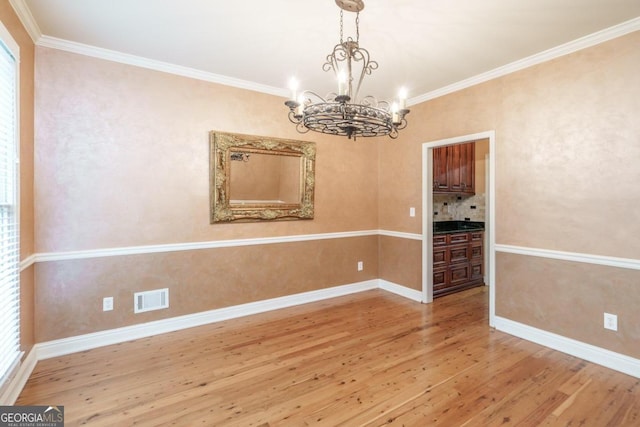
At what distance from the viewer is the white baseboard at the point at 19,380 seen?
1.96m

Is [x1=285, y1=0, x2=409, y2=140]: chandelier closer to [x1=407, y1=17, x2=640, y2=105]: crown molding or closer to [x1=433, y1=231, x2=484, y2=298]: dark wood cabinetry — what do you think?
[x1=407, y1=17, x2=640, y2=105]: crown molding

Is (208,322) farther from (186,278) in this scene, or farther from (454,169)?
(454,169)

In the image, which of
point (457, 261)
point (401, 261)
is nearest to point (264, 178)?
point (401, 261)

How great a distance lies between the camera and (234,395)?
2.20 m

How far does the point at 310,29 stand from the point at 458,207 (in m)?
4.19

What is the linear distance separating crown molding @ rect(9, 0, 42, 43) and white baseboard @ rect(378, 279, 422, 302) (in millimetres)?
4619

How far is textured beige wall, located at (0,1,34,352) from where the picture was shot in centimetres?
228

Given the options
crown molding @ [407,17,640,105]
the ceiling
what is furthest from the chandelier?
crown molding @ [407,17,640,105]

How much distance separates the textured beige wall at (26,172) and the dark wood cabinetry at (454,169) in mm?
4526

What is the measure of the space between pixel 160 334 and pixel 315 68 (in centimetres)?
311

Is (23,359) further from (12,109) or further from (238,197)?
(238,197)

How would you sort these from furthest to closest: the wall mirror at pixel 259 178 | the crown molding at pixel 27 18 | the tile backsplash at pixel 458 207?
the tile backsplash at pixel 458 207 < the wall mirror at pixel 259 178 < the crown molding at pixel 27 18

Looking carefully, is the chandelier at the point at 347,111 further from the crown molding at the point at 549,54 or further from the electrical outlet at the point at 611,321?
the electrical outlet at the point at 611,321

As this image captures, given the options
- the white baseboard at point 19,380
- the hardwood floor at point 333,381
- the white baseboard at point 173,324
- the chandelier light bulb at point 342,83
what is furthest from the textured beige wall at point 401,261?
the white baseboard at point 19,380
